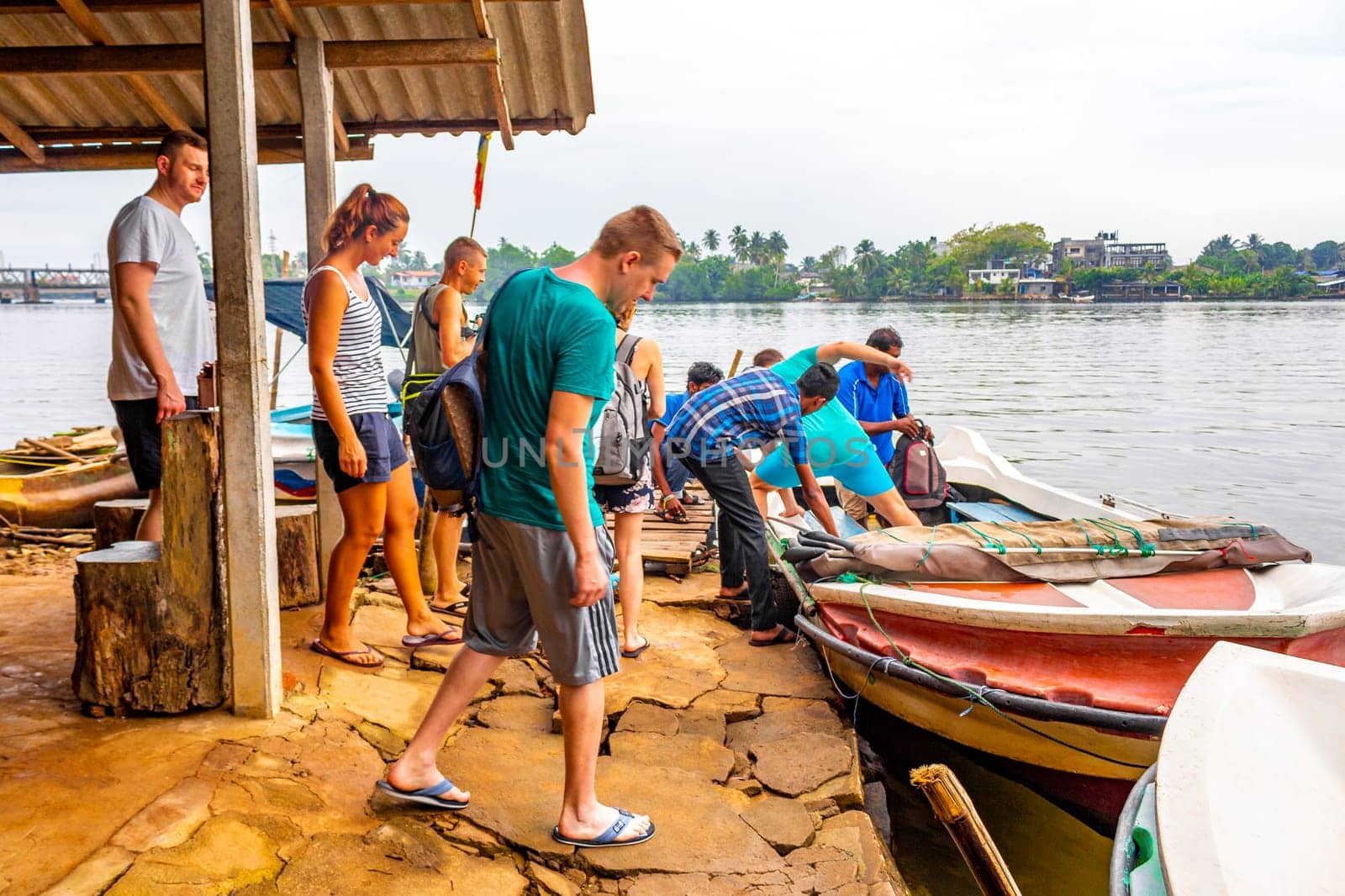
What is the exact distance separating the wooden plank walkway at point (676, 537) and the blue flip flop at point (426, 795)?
10.4ft

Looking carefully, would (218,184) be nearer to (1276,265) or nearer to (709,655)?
(709,655)

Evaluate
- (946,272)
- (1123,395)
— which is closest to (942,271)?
(946,272)

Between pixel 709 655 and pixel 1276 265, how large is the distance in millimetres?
116727

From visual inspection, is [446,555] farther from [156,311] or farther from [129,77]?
[129,77]

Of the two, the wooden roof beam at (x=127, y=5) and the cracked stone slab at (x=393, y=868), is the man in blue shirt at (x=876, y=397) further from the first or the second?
the cracked stone slab at (x=393, y=868)

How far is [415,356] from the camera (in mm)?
5031


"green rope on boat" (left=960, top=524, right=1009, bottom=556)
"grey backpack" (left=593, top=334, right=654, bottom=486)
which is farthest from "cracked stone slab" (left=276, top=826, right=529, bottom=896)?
"green rope on boat" (left=960, top=524, right=1009, bottom=556)

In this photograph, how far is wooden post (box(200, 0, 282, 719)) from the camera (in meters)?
3.18

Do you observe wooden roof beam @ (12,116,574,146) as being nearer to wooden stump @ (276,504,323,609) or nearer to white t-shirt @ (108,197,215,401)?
white t-shirt @ (108,197,215,401)

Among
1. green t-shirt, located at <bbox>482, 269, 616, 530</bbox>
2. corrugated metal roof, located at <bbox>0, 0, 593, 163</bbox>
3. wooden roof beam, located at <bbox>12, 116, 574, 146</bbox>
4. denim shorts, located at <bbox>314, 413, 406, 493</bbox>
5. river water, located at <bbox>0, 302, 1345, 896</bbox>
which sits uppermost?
corrugated metal roof, located at <bbox>0, 0, 593, 163</bbox>

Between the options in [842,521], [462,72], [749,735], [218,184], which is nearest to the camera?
[218,184]

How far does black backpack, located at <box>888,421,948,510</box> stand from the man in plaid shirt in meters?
1.85

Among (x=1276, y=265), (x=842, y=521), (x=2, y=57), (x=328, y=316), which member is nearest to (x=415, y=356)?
(x=328, y=316)

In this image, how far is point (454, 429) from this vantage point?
8.87ft
